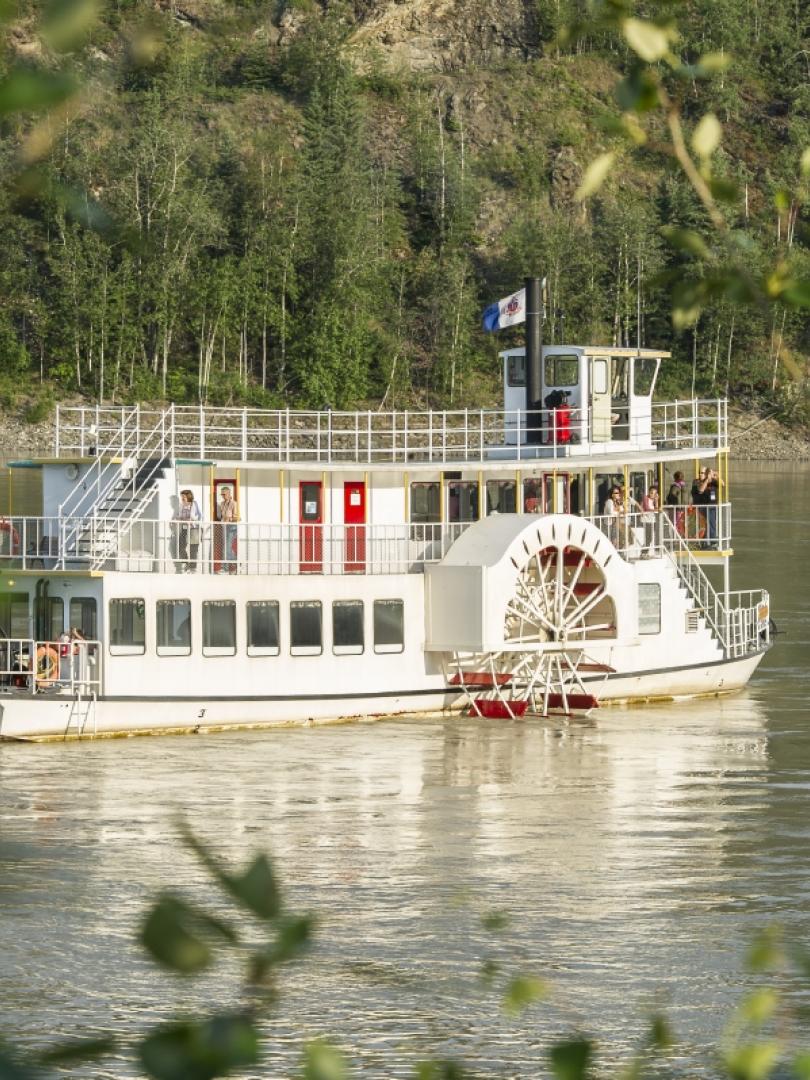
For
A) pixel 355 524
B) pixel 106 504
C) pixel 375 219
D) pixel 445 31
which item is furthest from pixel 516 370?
pixel 445 31

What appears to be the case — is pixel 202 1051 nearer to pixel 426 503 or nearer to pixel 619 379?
pixel 426 503

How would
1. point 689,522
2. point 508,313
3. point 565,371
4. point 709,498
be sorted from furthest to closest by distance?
point 508,313 < point 689,522 < point 709,498 < point 565,371

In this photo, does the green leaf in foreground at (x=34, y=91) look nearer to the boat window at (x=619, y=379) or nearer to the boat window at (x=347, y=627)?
the boat window at (x=347, y=627)

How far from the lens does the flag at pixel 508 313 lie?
32.8m

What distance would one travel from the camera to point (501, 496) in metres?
29.9

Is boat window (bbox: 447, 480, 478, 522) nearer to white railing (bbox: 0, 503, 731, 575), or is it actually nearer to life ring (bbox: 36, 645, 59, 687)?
white railing (bbox: 0, 503, 731, 575)

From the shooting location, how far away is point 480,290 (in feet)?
330

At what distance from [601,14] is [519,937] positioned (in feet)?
47.8

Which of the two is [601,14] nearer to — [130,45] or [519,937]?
[130,45]

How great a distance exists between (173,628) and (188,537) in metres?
1.41

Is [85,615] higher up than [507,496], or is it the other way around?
[507,496]

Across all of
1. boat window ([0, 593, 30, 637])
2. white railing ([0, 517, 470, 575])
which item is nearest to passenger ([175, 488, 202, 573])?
white railing ([0, 517, 470, 575])

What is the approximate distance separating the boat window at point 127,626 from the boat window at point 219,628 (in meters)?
0.89

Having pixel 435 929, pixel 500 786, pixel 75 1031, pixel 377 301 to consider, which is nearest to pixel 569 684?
pixel 500 786
